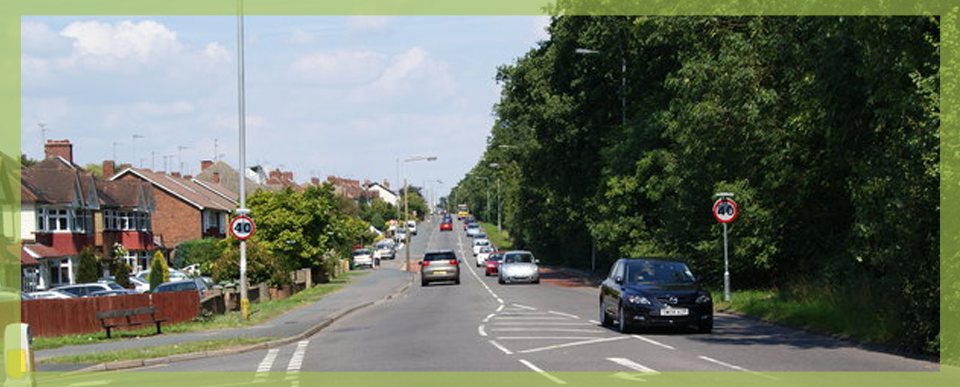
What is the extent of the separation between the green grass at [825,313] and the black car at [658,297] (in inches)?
98.8

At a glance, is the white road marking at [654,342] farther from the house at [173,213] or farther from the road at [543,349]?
the house at [173,213]

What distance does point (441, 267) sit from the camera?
1967 inches

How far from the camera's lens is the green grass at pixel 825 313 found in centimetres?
1817

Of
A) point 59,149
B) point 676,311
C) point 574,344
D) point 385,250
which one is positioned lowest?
point 385,250

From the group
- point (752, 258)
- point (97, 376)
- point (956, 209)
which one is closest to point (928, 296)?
point (956, 209)

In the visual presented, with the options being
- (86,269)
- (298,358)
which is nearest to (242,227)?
(298,358)

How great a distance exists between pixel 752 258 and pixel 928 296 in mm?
15229

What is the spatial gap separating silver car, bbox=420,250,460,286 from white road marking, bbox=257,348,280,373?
29737 mm

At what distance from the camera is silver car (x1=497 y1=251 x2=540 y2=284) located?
48656 millimetres

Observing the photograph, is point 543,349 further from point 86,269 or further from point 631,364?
point 86,269

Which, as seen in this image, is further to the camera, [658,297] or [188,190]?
[188,190]

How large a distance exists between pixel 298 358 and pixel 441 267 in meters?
32.2

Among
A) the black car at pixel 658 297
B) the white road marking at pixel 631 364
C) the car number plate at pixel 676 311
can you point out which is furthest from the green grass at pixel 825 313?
the white road marking at pixel 631 364

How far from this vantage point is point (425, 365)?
50.1 feet
